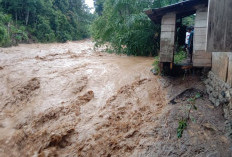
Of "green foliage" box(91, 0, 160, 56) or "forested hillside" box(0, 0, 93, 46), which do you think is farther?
"forested hillside" box(0, 0, 93, 46)

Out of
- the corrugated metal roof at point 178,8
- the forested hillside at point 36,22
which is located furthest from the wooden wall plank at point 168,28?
the forested hillside at point 36,22

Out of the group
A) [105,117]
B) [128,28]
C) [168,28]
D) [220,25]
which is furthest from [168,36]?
[128,28]

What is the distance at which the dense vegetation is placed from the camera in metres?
9.52

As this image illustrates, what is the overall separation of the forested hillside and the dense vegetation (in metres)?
7.75

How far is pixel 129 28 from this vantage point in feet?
32.0

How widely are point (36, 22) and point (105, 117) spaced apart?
21374 mm

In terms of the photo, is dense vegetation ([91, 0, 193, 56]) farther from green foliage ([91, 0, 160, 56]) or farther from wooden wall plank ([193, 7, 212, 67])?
wooden wall plank ([193, 7, 212, 67])

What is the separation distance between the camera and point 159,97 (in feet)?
16.0

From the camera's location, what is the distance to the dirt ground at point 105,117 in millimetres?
3463

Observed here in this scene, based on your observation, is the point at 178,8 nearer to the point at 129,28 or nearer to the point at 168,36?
the point at 168,36

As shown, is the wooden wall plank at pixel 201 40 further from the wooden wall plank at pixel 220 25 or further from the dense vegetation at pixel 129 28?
the dense vegetation at pixel 129 28

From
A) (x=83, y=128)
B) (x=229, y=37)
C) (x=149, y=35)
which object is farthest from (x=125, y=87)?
(x=149, y=35)

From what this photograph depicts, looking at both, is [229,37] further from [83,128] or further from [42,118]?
[42,118]

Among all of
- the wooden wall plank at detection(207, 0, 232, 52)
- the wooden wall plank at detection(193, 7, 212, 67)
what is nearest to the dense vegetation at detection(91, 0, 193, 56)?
the wooden wall plank at detection(193, 7, 212, 67)
